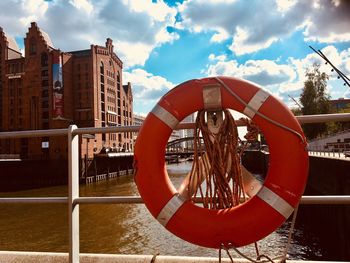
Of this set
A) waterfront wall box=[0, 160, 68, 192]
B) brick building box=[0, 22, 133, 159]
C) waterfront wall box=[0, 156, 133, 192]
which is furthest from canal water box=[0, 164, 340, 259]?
brick building box=[0, 22, 133, 159]

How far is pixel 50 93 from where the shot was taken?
40.0 metres

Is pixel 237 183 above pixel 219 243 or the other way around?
above

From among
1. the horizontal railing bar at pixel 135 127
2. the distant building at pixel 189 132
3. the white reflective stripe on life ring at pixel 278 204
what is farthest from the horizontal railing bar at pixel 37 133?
the white reflective stripe on life ring at pixel 278 204

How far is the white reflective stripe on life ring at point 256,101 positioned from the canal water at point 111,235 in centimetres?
739

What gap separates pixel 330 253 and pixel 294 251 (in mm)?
914

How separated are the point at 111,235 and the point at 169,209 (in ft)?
34.1

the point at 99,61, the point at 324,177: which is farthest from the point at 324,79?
the point at 99,61

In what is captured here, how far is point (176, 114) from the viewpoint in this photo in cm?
172

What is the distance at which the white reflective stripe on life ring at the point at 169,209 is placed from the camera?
1.61m

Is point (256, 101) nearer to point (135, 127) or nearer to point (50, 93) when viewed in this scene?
point (135, 127)

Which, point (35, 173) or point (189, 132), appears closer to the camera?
point (35, 173)

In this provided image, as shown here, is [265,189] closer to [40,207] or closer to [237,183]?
[237,183]

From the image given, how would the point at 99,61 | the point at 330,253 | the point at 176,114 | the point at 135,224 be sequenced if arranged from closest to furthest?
the point at 176,114 < the point at 330,253 < the point at 135,224 < the point at 99,61

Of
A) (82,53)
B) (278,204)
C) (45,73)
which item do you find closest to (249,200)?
(278,204)
